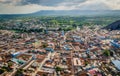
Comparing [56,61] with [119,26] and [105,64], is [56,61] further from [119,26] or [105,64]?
[119,26]

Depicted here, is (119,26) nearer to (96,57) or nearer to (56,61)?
(96,57)

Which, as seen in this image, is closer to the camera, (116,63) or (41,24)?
(116,63)

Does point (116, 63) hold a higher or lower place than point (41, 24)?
lower

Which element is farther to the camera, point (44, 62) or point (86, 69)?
point (44, 62)

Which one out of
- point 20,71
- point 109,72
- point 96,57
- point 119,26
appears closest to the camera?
point 20,71

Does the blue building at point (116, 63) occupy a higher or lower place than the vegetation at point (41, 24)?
lower

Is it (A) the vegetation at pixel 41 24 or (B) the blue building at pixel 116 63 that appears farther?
(A) the vegetation at pixel 41 24

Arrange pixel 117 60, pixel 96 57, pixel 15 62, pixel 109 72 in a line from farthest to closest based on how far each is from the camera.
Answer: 1. pixel 96 57
2. pixel 117 60
3. pixel 15 62
4. pixel 109 72

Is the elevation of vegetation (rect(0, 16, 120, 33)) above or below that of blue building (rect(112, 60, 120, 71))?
above

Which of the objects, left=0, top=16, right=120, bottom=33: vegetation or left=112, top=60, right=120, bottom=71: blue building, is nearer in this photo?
left=112, top=60, right=120, bottom=71: blue building

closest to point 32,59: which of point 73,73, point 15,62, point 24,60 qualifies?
point 24,60
